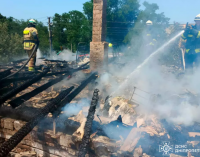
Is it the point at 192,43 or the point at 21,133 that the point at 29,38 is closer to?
the point at 21,133

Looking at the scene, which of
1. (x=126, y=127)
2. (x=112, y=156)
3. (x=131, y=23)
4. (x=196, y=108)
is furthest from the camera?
(x=131, y=23)

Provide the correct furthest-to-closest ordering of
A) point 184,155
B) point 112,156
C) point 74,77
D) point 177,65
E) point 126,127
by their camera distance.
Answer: point 177,65, point 74,77, point 126,127, point 184,155, point 112,156

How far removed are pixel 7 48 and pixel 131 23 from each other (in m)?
21.8

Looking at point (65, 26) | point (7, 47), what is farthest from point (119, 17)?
point (7, 47)

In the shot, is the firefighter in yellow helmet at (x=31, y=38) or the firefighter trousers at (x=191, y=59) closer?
the firefighter in yellow helmet at (x=31, y=38)

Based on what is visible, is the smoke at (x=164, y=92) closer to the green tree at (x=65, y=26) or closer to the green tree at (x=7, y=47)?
the green tree at (x=7, y=47)

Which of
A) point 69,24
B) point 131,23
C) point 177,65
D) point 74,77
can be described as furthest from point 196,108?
point 69,24

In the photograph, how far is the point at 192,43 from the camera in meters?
7.75

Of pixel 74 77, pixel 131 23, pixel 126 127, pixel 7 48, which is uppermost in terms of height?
pixel 131 23

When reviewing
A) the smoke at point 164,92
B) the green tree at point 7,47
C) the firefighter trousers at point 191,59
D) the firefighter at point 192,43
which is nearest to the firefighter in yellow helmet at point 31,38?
the smoke at point 164,92

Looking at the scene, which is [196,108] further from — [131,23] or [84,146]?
[131,23]

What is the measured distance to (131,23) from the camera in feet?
96.6

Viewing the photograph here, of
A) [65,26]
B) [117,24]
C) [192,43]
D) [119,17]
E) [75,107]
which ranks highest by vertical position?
[65,26]

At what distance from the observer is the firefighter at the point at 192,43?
7340mm
